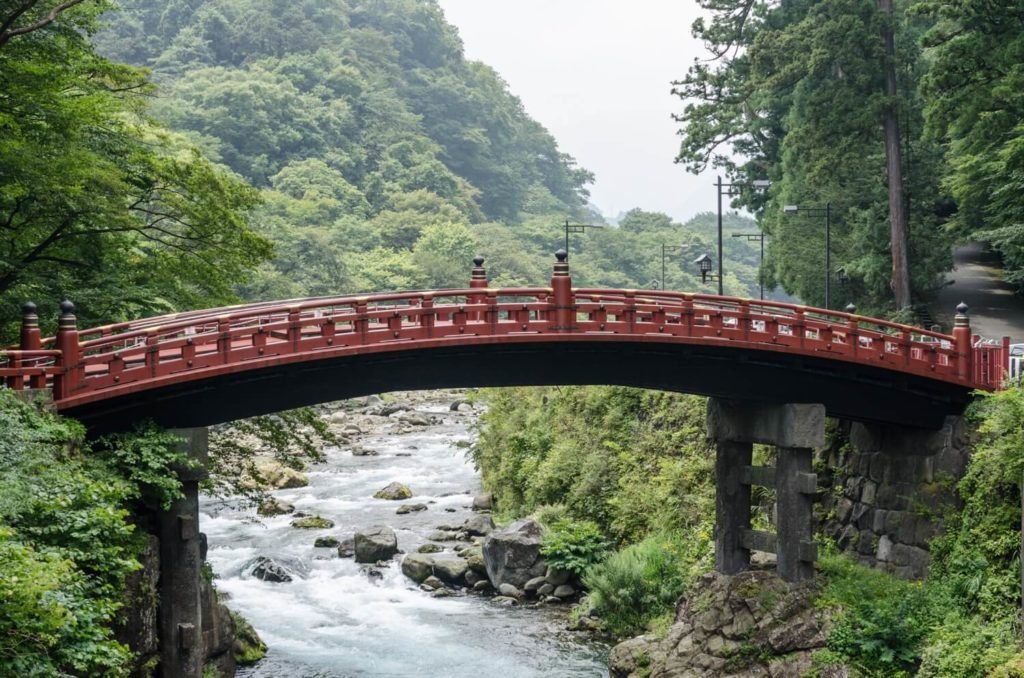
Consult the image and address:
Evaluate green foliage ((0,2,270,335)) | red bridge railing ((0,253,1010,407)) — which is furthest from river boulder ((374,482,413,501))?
red bridge railing ((0,253,1010,407))

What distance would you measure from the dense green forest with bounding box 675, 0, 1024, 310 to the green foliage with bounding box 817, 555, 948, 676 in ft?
43.7

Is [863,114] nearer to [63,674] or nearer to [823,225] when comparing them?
[823,225]

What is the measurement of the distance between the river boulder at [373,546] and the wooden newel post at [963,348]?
19.2 meters

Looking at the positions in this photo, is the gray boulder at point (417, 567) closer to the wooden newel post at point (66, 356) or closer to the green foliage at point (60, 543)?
the green foliage at point (60, 543)

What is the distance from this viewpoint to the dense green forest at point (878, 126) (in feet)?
124

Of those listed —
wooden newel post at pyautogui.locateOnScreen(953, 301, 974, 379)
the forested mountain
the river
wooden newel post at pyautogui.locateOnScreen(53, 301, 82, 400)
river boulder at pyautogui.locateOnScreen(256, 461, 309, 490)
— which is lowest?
the river

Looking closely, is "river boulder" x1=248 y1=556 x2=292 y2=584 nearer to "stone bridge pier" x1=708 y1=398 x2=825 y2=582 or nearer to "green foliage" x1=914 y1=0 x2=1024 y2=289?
"stone bridge pier" x1=708 y1=398 x2=825 y2=582

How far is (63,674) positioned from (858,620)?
16806 mm

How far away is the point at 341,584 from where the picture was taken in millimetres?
38969

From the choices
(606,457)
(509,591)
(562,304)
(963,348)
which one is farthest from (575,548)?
(963,348)

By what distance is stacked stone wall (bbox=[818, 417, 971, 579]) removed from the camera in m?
30.6

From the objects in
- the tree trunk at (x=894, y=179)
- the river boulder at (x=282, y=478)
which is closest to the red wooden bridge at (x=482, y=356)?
the tree trunk at (x=894, y=179)

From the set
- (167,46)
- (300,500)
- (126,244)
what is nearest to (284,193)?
(167,46)

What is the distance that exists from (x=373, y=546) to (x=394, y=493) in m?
10.2
